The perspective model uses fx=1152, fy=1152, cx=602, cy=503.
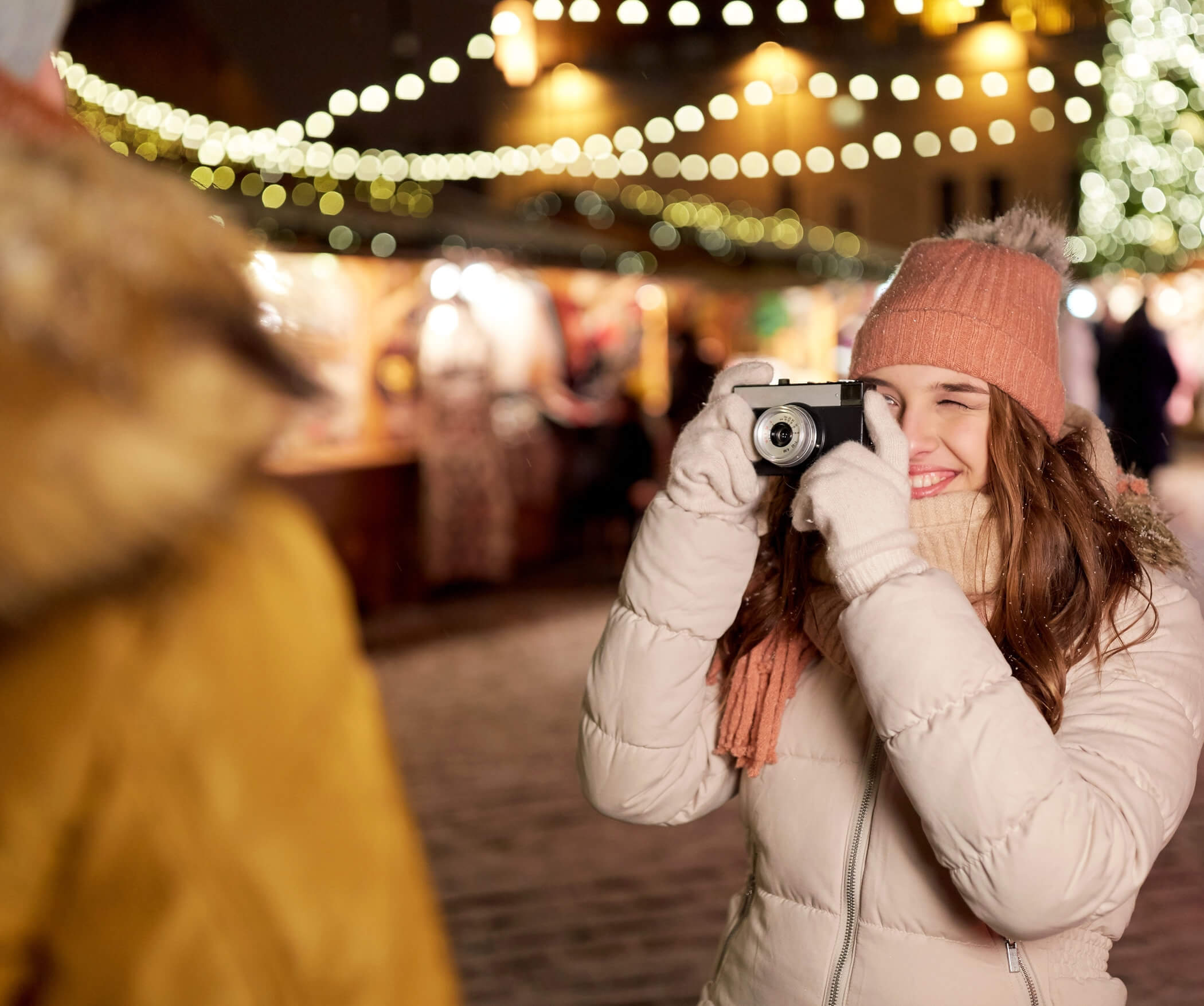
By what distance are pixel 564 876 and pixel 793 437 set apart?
293 centimetres

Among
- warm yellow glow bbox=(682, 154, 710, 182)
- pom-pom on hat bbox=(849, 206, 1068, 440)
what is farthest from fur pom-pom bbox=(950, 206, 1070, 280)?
warm yellow glow bbox=(682, 154, 710, 182)

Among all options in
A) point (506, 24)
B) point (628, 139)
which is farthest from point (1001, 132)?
point (506, 24)

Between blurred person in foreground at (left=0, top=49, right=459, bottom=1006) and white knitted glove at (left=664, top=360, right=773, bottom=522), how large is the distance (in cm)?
81

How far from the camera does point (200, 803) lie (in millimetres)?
610

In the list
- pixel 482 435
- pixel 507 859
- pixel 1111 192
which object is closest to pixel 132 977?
pixel 507 859

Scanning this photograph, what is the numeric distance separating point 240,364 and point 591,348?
971 cm

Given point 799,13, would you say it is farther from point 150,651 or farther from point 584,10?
point 150,651

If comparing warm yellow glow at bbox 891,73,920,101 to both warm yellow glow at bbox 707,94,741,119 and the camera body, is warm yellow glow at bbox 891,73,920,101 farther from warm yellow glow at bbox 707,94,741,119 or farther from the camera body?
the camera body

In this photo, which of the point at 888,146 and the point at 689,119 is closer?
the point at 689,119

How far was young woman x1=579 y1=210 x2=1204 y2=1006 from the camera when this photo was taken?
1231mm

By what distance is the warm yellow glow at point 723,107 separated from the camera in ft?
33.4

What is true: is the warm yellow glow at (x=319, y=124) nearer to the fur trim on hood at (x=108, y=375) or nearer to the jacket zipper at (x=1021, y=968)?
the jacket zipper at (x=1021, y=968)

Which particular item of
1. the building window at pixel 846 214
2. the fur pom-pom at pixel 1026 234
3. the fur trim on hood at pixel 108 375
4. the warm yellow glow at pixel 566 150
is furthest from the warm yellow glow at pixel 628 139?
the building window at pixel 846 214

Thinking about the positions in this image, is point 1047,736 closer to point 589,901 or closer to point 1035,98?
point 589,901
